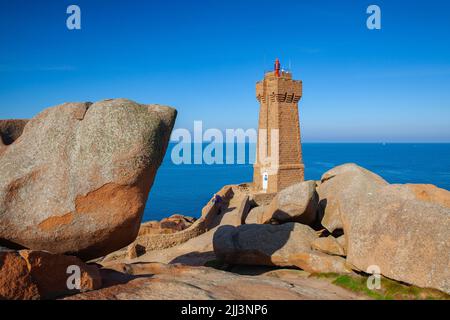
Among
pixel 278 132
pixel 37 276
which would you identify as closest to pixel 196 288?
pixel 37 276

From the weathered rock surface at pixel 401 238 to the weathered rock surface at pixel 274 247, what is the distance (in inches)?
45.1

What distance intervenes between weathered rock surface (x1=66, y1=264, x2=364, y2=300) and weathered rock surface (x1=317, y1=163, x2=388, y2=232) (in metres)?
2.63

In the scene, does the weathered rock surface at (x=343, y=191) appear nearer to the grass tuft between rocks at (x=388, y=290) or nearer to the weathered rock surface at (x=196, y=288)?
the grass tuft between rocks at (x=388, y=290)

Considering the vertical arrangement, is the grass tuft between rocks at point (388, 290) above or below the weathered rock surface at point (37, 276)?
below

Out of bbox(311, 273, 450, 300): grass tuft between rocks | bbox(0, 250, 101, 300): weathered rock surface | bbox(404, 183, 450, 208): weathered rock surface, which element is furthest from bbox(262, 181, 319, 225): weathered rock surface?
bbox(0, 250, 101, 300): weathered rock surface

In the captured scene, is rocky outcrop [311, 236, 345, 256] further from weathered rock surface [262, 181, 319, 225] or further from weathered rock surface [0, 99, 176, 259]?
weathered rock surface [0, 99, 176, 259]

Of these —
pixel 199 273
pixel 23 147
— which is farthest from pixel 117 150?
pixel 199 273

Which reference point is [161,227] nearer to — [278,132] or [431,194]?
[278,132]

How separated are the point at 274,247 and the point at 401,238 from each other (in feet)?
12.9

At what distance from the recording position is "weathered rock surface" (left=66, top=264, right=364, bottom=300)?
6195 mm

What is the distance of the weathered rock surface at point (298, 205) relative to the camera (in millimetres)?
12594

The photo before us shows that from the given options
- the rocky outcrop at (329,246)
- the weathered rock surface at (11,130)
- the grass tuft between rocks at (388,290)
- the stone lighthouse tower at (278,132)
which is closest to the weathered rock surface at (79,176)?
the weathered rock surface at (11,130)

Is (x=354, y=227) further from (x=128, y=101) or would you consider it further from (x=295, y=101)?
(x=295, y=101)

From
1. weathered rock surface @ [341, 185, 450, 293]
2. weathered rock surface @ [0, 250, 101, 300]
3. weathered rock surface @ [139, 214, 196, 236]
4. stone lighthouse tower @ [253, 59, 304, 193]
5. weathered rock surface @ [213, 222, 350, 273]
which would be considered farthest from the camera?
stone lighthouse tower @ [253, 59, 304, 193]
